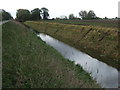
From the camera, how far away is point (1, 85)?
713 centimetres

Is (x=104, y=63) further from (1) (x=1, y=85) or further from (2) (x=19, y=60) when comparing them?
(1) (x=1, y=85)

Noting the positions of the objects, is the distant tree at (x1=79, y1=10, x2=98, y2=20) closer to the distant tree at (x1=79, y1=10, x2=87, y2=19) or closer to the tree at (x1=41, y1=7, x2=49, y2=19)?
the distant tree at (x1=79, y1=10, x2=87, y2=19)

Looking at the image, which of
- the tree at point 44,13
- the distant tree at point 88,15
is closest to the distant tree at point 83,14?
the distant tree at point 88,15

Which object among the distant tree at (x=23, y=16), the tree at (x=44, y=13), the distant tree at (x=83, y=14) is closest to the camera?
the distant tree at (x=83, y=14)

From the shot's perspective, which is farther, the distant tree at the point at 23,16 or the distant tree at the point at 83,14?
the distant tree at the point at 23,16

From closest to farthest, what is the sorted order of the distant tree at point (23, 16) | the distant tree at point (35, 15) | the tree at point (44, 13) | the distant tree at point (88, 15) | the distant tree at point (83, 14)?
the distant tree at point (88, 15) → the distant tree at point (83, 14) → the distant tree at point (35, 15) → the distant tree at point (23, 16) → the tree at point (44, 13)

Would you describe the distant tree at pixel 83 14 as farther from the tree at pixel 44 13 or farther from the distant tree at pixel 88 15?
the tree at pixel 44 13

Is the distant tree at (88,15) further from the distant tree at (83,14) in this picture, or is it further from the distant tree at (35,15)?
the distant tree at (35,15)

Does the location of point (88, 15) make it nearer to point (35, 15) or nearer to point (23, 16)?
point (35, 15)

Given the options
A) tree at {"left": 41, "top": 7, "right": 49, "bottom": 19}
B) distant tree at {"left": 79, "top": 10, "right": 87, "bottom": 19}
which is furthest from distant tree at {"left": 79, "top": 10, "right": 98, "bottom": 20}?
tree at {"left": 41, "top": 7, "right": 49, "bottom": 19}

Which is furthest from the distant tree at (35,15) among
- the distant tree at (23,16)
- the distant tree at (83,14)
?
the distant tree at (83,14)

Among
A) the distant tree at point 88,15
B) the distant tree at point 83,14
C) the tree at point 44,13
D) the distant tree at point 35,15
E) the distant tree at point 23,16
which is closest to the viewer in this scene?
the distant tree at point 88,15

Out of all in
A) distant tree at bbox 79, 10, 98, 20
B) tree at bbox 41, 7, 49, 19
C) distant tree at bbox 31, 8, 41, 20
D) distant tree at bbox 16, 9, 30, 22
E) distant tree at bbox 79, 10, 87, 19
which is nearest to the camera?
distant tree at bbox 79, 10, 98, 20

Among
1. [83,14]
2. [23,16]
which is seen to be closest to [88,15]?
[83,14]
